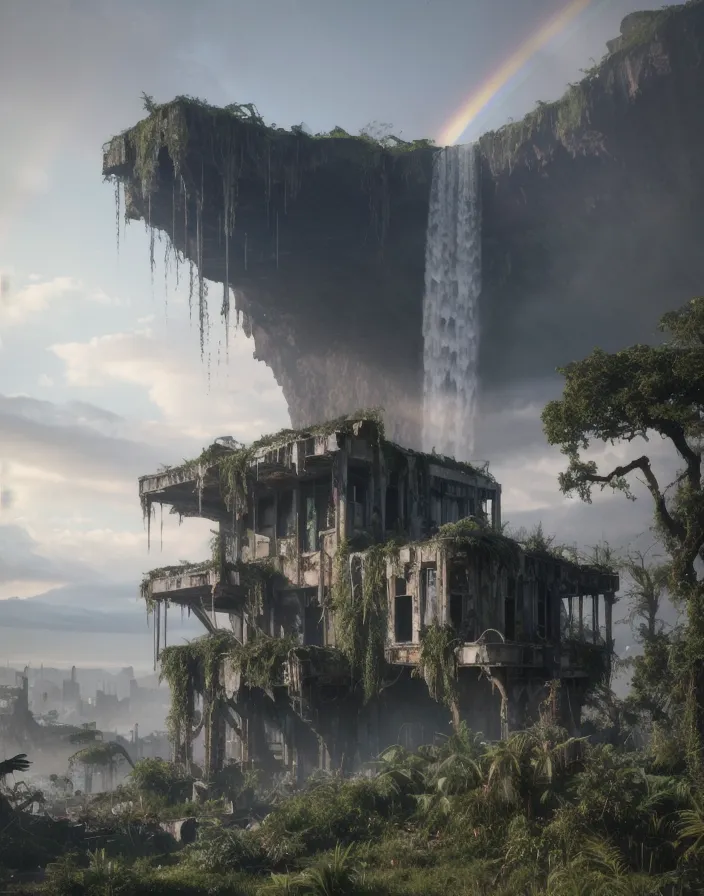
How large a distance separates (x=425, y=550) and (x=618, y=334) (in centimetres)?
6397

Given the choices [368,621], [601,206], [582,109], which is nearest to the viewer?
[368,621]

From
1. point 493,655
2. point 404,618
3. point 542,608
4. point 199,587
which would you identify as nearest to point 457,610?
point 404,618

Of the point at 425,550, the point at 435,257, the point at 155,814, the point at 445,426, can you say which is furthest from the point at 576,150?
the point at 155,814

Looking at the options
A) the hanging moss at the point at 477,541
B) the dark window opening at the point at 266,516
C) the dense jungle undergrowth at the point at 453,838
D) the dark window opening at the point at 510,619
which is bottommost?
the dense jungle undergrowth at the point at 453,838

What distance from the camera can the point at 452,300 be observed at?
299 feet

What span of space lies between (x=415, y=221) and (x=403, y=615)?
2250 inches

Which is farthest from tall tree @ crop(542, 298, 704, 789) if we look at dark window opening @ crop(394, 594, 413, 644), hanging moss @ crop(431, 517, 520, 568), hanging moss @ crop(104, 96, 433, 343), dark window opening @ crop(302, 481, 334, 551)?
hanging moss @ crop(104, 96, 433, 343)

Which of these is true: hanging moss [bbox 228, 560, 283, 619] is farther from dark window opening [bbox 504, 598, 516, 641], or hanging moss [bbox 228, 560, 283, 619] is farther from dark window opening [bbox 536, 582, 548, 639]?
dark window opening [bbox 536, 582, 548, 639]

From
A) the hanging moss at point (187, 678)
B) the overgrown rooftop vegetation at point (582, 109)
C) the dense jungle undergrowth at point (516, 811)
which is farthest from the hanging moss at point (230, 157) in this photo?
the dense jungle undergrowth at point (516, 811)

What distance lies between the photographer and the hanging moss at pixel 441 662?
33.3 metres

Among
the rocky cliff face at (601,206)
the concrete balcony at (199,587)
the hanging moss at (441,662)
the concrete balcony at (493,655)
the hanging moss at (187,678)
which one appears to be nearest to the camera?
the concrete balcony at (493,655)

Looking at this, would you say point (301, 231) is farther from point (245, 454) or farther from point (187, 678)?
point (187, 678)

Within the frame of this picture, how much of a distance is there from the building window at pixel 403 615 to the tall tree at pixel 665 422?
9.09 m

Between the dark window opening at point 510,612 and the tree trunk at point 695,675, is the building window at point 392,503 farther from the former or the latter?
the tree trunk at point 695,675
